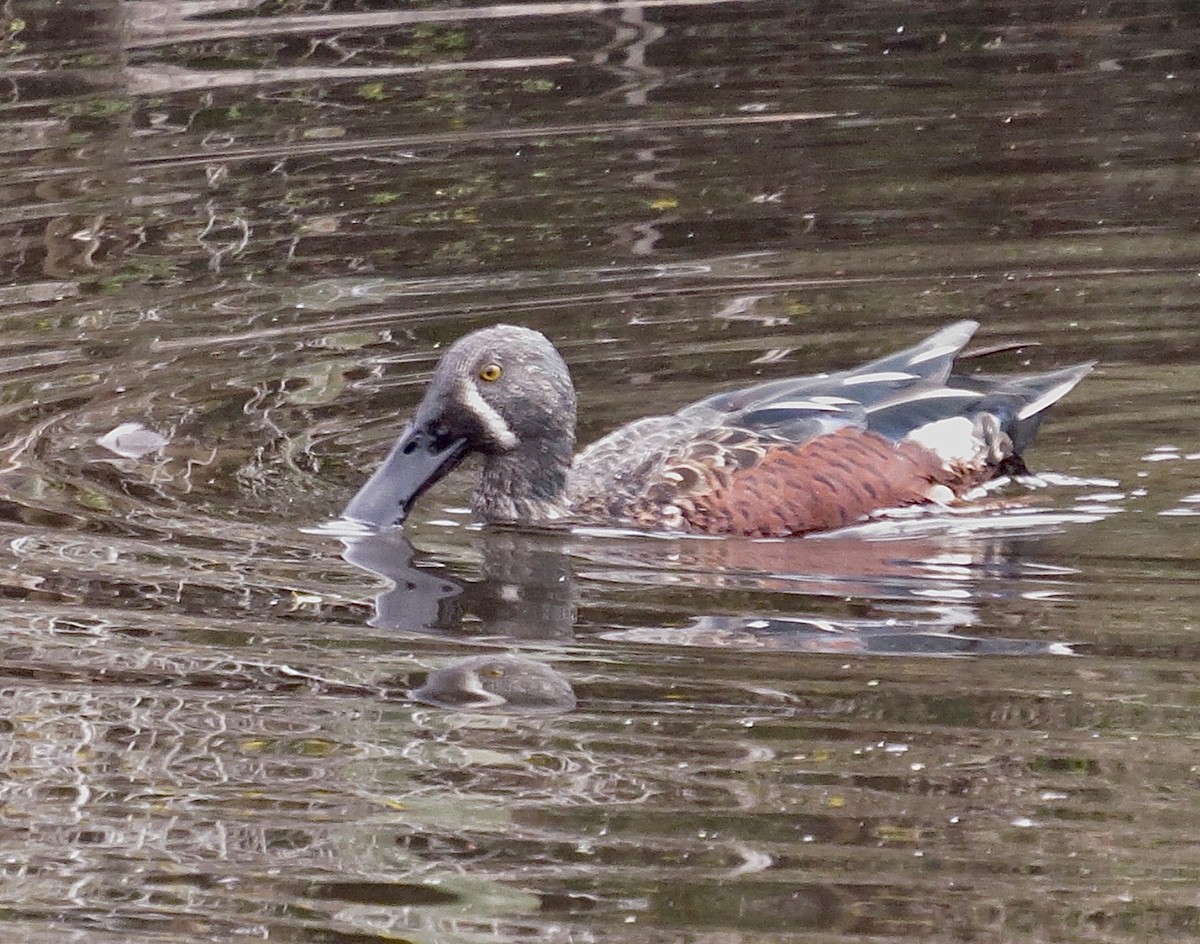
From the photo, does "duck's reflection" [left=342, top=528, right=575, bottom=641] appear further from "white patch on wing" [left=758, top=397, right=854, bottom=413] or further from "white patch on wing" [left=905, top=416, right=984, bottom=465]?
"white patch on wing" [left=905, top=416, right=984, bottom=465]

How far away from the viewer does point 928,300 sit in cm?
933

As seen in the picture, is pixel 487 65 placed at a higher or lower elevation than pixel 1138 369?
higher

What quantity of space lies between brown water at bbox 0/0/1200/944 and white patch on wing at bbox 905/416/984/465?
0.20 metres

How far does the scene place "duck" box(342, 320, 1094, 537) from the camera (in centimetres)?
700

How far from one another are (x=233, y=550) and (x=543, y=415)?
1.11 metres

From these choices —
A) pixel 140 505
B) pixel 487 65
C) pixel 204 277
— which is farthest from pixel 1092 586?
pixel 487 65

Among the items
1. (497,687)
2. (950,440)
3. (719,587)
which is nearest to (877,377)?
(950,440)

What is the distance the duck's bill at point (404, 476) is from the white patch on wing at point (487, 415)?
0.35 feet

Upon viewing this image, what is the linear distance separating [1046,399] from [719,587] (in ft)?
5.77

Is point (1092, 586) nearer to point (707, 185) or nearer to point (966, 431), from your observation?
point (966, 431)

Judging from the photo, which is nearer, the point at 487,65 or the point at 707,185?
the point at 707,185

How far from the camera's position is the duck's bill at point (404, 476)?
694cm

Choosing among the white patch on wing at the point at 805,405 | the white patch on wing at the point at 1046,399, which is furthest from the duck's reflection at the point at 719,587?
the white patch on wing at the point at 1046,399

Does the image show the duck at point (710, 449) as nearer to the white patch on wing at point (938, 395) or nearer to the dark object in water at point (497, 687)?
the white patch on wing at point (938, 395)
